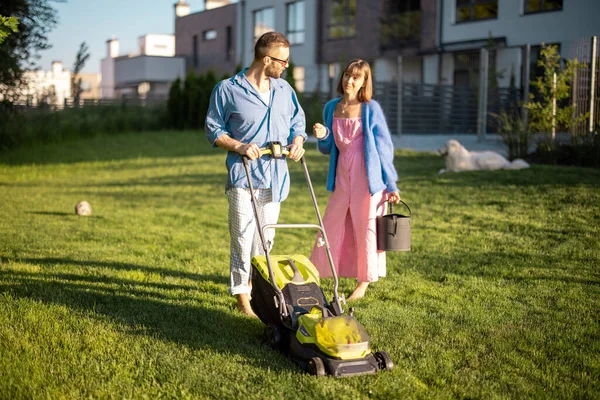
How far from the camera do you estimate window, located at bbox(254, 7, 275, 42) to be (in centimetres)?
3553

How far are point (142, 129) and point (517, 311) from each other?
21681mm

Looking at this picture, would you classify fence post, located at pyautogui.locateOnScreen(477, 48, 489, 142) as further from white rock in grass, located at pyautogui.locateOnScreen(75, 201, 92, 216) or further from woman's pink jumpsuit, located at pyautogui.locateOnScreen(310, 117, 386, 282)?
woman's pink jumpsuit, located at pyautogui.locateOnScreen(310, 117, 386, 282)

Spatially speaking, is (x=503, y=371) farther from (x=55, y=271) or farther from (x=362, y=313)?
(x=55, y=271)

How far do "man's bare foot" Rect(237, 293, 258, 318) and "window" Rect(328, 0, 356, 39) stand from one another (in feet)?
85.7

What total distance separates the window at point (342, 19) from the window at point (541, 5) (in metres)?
8.41

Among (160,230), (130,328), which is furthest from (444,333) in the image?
(160,230)

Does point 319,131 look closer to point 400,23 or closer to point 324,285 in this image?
point 324,285

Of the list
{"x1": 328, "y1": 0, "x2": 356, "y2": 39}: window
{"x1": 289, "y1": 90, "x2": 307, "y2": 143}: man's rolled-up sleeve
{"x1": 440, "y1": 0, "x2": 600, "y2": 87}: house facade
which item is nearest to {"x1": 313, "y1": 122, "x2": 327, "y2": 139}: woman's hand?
{"x1": 289, "y1": 90, "x2": 307, "y2": 143}: man's rolled-up sleeve

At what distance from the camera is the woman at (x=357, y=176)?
18.2 feet

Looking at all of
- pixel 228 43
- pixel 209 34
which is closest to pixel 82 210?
pixel 228 43

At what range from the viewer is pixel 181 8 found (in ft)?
155

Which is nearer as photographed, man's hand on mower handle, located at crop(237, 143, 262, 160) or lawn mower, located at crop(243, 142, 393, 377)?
lawn mower, located at crop(243, 142, 393, 377)

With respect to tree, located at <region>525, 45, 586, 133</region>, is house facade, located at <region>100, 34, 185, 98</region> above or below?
above

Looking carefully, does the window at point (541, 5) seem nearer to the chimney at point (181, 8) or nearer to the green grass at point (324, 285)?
the green grass at point (324, 285)
